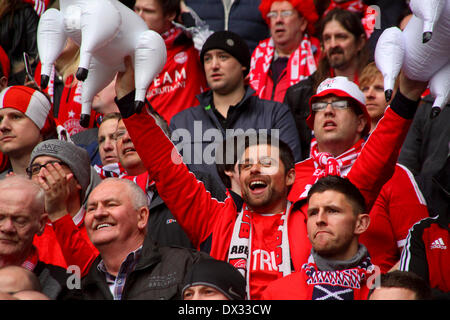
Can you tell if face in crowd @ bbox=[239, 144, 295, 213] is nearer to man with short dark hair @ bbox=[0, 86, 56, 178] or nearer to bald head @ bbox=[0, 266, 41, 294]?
bald head @ bbox=[0, 266, 41, 294]

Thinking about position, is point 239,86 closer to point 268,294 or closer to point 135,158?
point 135,158

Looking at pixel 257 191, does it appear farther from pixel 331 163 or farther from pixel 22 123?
pixel 22 123

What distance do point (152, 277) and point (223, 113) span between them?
2.24 m

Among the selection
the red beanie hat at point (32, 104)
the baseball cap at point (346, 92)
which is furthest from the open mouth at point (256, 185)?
the red beanie hat at point (32, 104)

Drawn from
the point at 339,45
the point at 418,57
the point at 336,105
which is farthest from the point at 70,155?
the point at 339,45

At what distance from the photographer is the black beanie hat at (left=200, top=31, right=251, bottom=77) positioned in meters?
6.21

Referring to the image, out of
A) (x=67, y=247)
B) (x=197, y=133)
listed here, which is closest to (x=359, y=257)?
(x=67, y=247)

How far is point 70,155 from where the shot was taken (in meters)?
5.20

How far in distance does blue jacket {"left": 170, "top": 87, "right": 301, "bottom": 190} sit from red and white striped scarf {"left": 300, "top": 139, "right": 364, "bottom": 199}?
754mm

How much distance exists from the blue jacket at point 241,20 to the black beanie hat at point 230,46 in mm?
1148

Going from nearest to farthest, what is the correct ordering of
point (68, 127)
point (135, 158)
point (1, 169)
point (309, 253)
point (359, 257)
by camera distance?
point (359, 257) → point (309, 253) → point (135, 158) → point (1, 169) → point (68, 127)
